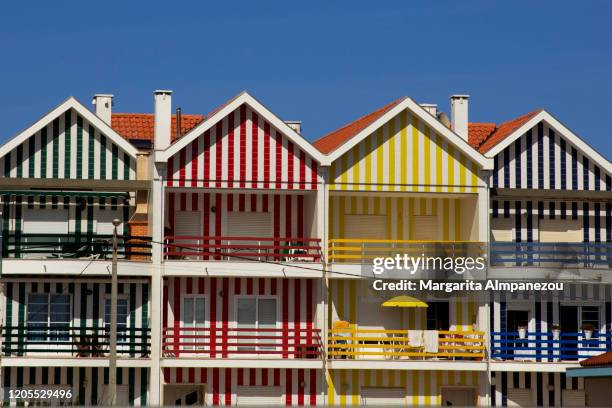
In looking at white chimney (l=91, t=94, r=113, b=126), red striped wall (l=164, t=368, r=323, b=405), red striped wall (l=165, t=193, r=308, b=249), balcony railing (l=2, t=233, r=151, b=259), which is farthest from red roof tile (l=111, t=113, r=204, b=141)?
red striped wall (l=164, t=368, r=323, b=405)

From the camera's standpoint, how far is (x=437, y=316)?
2186 inches

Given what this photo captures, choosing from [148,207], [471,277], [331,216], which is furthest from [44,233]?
[471,277]

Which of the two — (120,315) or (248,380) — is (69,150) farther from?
(248,380)

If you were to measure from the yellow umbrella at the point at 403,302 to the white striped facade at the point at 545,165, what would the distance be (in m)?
5.21

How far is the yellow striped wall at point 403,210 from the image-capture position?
55.9 m

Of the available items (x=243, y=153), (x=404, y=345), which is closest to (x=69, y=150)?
(x=243, y=153)

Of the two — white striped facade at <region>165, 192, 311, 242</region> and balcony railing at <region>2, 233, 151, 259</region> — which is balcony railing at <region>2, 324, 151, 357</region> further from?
white striped facade at <region>165, 192, 311, 242</region>

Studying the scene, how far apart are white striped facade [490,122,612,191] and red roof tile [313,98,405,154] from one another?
4570 millimetres

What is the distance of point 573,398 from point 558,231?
605 cm

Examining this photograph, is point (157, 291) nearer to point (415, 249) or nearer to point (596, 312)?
point (415, 249)

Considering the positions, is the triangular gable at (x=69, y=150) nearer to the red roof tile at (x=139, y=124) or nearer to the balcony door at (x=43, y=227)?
the balcony door at (x=43, y=227)

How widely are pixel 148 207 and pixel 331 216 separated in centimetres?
654

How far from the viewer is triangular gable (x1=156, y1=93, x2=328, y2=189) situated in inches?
2098

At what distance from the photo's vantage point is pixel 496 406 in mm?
53938
